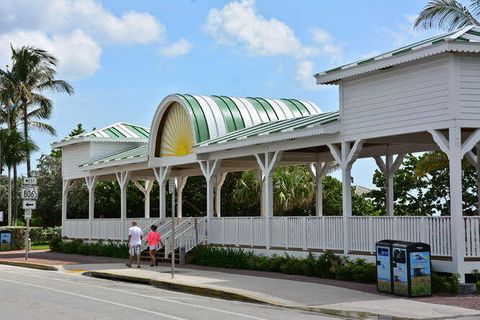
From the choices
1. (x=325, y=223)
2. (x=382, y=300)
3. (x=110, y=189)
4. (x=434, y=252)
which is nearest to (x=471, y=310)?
(x=382, y=300)

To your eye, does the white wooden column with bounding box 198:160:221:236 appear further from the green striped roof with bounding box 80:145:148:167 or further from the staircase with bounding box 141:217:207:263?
the green striped roof with bounding box 80:145:148:167

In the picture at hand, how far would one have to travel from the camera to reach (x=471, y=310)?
46.0 feet

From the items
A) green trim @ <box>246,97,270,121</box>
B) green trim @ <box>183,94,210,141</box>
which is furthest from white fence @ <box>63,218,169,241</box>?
green trim @ <box>246,97,270,121</box>

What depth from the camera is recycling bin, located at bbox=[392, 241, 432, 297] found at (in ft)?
52.8

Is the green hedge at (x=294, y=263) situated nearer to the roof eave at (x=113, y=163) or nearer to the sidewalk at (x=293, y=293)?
the sidewalk at (x=293, y=293)

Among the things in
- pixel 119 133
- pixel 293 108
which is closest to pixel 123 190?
pixel 119 133

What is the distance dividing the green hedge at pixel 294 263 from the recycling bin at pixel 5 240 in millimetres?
20149

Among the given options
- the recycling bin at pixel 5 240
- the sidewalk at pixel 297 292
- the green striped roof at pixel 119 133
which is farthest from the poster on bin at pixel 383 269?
the recycling bin at pixel 5 240

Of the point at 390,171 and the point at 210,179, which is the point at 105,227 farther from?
the point at 390,171

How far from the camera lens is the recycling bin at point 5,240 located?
43219mm

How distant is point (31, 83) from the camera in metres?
55.9

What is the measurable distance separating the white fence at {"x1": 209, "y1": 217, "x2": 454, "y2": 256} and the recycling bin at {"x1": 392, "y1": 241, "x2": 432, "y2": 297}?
1086 millimetres

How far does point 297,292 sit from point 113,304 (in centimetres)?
441

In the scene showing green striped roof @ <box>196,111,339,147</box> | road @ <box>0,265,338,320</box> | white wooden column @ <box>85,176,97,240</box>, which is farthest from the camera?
white wooden column @ <box>85,176,97,240</box>
